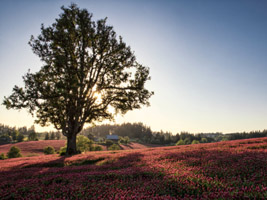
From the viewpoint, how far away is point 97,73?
22.0 meters

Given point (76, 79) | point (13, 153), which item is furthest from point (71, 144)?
point (13, 153)

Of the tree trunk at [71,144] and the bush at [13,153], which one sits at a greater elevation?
the tree trunk at [71,144]

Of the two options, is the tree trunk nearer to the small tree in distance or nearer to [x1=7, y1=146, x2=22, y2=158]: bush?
the small tree in distance

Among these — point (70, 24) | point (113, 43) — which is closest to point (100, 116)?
point (113, 43)

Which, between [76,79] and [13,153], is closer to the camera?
[76,79]

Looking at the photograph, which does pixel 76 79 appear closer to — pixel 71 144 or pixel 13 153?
pixel 71 144

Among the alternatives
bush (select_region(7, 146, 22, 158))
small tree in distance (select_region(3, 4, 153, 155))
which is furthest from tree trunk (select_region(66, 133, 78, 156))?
bush (select_region(7, 146, 22, 158))

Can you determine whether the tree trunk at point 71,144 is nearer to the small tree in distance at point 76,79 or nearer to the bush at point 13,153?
the small tree in distance at point 76,79

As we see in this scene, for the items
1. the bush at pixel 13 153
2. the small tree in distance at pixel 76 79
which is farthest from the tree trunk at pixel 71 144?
the bush at pixel 13 153

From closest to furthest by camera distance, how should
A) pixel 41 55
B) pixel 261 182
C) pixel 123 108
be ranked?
pixel 261 182 → pixel 41 55 → pixel 123 108

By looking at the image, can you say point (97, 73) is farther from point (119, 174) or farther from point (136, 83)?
point (119, 174)

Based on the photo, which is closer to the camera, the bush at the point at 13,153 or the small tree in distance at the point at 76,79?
the small tree in distance at the point at 76,79

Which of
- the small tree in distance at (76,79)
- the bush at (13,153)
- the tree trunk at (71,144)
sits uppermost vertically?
the small tree in distance at (76,79)

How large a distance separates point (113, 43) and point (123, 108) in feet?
29.8
